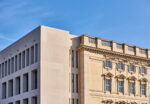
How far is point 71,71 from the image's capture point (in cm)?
4719

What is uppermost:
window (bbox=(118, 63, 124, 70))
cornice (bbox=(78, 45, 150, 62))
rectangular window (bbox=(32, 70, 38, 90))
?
cornice (bbox=(78, 45, 150, 62))

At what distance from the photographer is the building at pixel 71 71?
44875 mm

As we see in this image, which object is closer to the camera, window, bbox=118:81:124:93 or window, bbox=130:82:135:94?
window, bbox=118:81:124:93

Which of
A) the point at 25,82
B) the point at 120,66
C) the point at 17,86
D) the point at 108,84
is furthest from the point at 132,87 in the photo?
the point at 17,86

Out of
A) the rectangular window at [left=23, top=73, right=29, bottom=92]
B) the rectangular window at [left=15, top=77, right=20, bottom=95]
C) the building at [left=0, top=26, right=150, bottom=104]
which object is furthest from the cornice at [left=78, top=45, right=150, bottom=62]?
the rectangular window at [left=15, top=77, right=20, bottom=95]

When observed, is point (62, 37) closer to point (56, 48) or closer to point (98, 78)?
point (56, 48)

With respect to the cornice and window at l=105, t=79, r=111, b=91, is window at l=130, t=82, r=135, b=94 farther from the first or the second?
window at l=105, t=79, r=111, b=91

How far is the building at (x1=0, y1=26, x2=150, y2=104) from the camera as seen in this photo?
4488 centimetres

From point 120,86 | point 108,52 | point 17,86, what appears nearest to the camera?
point 108,52

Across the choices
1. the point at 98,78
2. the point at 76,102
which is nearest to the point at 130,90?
the point at 98,78

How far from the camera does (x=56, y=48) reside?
45.9 metres

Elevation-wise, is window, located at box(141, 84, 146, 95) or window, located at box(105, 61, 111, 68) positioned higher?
window, located at box(105, 61, 111, 68)

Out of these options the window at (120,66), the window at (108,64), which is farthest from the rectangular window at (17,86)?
the window at (120,66)

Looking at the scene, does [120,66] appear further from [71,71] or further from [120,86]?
[71,71]
